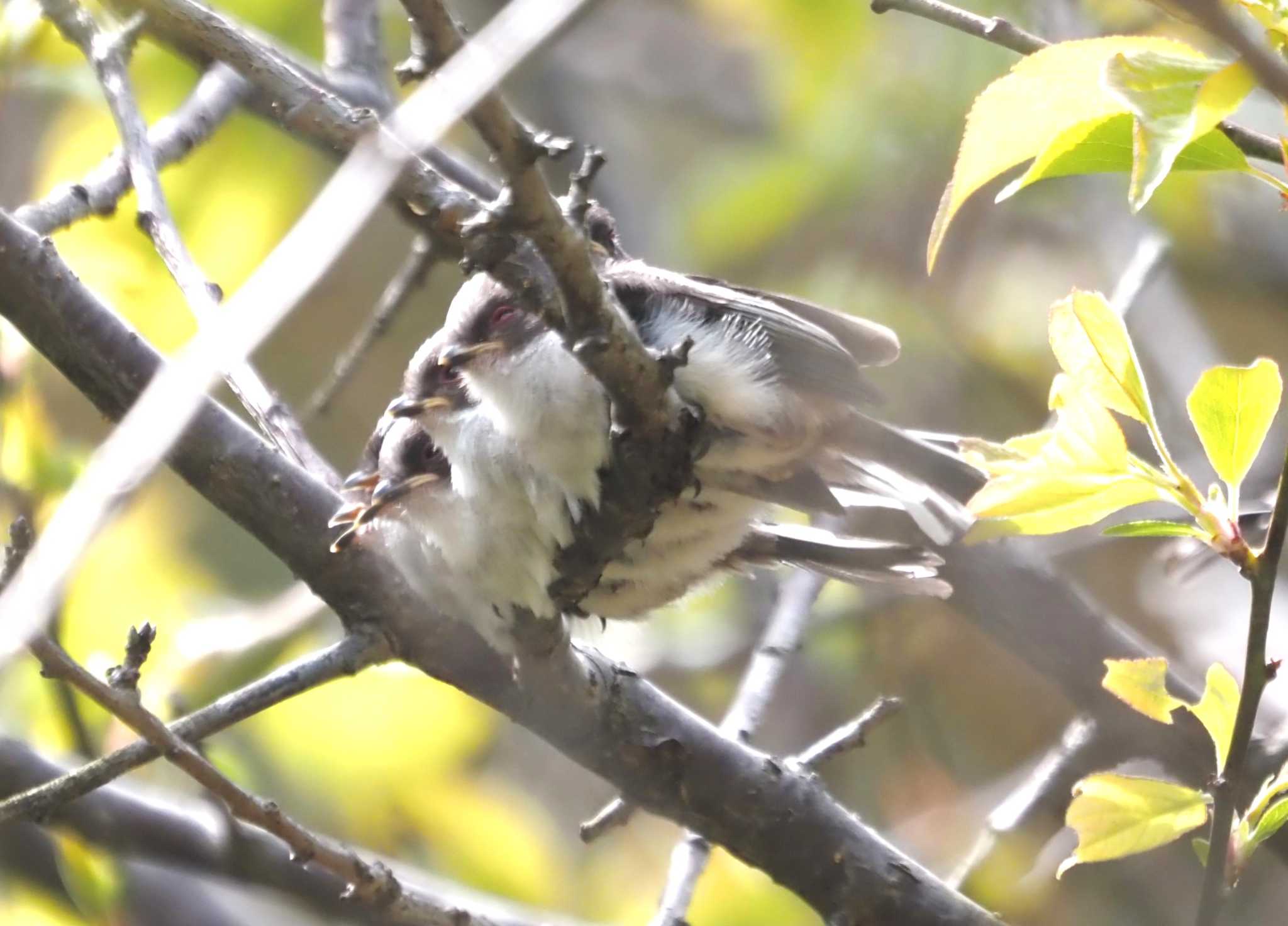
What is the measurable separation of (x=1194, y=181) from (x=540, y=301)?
102 inches

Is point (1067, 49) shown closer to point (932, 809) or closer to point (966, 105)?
point (966, 105)

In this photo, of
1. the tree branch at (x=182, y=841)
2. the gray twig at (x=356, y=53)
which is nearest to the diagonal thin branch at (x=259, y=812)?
the tree branch at (x=182, y=841)

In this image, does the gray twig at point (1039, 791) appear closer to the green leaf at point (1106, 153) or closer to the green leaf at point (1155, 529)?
the green leaf at point (1155, 529)

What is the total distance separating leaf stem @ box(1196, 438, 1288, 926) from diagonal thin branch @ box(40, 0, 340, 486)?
1.09 m

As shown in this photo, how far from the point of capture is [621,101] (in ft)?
17.4

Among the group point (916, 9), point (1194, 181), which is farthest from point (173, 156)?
point (1194, 181)

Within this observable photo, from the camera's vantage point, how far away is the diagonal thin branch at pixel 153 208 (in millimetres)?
1647

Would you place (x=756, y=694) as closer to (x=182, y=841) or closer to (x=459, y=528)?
(x=459, y=528)

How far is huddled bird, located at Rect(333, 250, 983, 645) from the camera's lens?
154 centimetres

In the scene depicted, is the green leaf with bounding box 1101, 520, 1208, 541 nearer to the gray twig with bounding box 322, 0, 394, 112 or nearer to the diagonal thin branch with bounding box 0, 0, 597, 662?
the diagonal thin branch with bounding box 0, 0, 597, 662

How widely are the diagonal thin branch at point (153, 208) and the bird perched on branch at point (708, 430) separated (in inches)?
6.1

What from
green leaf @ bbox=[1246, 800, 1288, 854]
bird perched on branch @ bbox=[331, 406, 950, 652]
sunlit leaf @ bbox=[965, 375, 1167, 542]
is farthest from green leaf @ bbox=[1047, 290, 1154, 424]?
bird perched on branch @ bbox=[331, 406, 950, 652]

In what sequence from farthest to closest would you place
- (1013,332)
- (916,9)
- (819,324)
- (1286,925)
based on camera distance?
(1013,332), (1286,925), (819,324), (916,9)

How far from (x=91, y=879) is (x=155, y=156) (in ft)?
3.28
